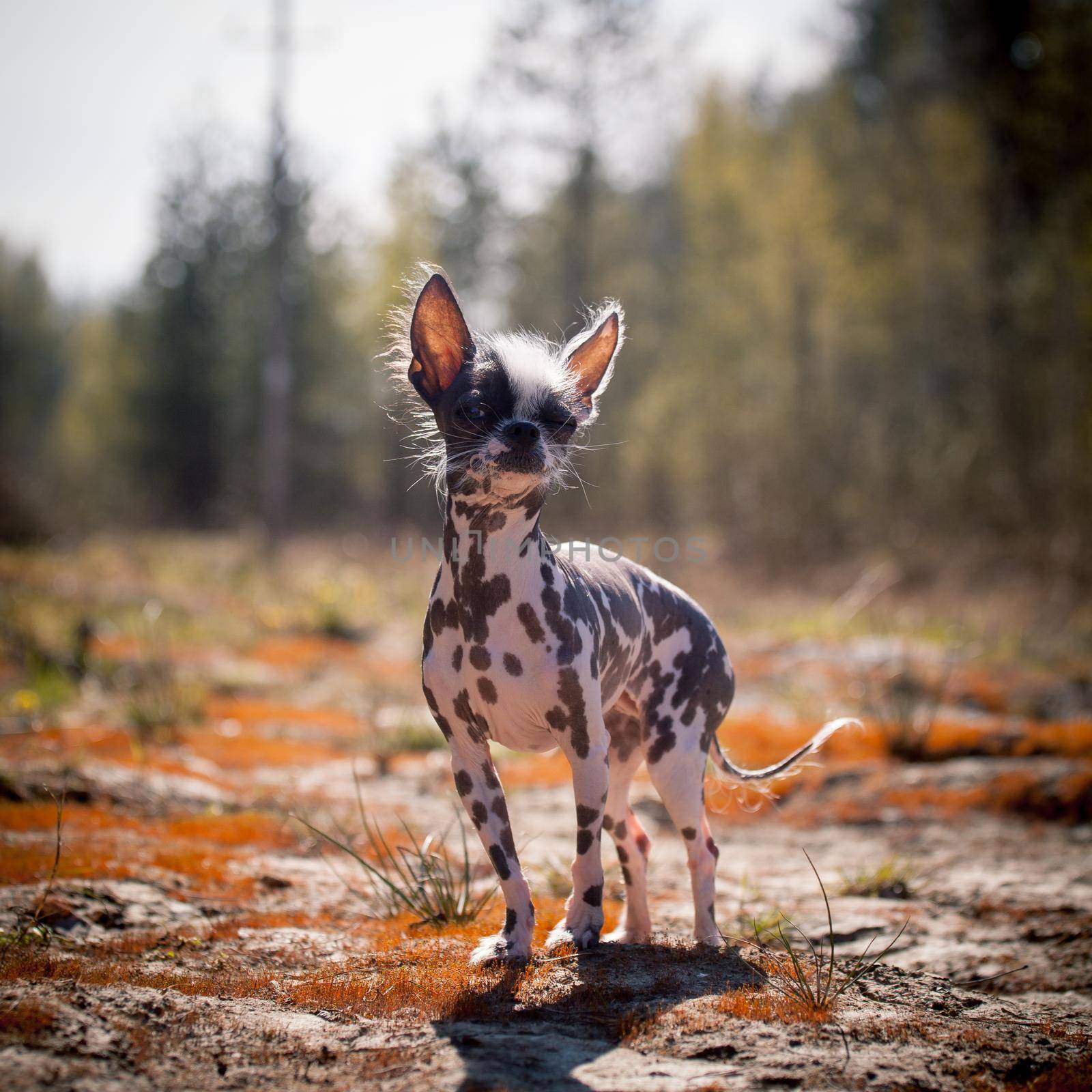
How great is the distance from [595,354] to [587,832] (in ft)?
6.06

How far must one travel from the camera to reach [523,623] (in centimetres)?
344

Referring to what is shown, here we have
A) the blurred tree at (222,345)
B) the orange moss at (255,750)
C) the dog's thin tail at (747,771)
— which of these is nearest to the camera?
the dog's thin tail at (747,771)

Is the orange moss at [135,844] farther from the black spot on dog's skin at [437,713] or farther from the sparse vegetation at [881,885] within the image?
the sparse vegetation at [881,885]

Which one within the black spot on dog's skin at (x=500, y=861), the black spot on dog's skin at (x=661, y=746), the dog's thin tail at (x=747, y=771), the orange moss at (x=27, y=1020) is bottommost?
the orange moss at (x=27, y=1020)

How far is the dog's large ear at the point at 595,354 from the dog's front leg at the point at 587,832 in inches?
49.8

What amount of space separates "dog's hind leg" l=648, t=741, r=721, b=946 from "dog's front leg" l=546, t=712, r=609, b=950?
361 mm

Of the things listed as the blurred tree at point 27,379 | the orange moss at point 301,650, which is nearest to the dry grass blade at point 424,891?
the orange moss at point 301,650

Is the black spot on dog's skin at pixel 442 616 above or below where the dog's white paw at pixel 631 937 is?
above

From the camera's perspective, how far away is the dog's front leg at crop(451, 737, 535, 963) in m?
3.59

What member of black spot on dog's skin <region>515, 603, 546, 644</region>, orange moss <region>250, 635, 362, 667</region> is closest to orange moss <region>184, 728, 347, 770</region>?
orange moss <region>250, 635, 362, 667</region>

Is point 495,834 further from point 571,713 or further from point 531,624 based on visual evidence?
point 531,624

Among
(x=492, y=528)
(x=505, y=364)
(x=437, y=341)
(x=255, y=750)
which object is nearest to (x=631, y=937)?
(x=492, y=528)

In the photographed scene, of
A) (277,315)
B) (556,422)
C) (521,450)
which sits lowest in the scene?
(521,450)

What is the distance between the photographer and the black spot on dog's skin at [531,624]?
11.3 feet
